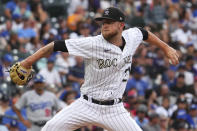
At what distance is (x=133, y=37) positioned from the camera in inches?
280

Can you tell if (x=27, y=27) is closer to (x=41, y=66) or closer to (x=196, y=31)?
(x=41, y=66)

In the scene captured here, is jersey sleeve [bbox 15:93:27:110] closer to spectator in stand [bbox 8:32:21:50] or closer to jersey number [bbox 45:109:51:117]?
jersey number [bbox 45:109:51:117]

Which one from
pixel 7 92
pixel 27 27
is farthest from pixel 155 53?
pixel 7 92

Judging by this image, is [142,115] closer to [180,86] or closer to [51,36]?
[180,86]

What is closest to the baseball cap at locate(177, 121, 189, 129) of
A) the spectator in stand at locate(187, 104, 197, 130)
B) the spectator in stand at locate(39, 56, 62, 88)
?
the spectator in stand at locate(187, 104, 197, 130)

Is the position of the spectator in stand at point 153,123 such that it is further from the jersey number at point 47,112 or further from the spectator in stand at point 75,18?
the spectator in stand at point 75,18

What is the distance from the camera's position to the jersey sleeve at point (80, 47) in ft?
21.7

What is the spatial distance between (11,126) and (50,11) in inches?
204

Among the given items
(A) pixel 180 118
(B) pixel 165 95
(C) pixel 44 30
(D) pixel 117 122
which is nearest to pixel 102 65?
(D) pixel 117 122

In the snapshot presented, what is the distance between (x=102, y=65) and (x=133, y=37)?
0.60 meters

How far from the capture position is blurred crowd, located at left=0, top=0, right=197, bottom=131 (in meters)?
11.5

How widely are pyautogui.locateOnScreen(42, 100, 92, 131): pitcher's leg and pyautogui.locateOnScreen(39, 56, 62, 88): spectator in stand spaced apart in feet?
16.5

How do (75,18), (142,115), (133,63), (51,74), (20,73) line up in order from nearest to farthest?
1. (20,73)
2. (142,115)
3. (51,74)
4. (133,63)
5. (75,18)

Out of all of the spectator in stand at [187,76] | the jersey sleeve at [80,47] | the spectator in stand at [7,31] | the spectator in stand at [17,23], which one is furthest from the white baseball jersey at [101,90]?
the spectator in stand at [187,76]
